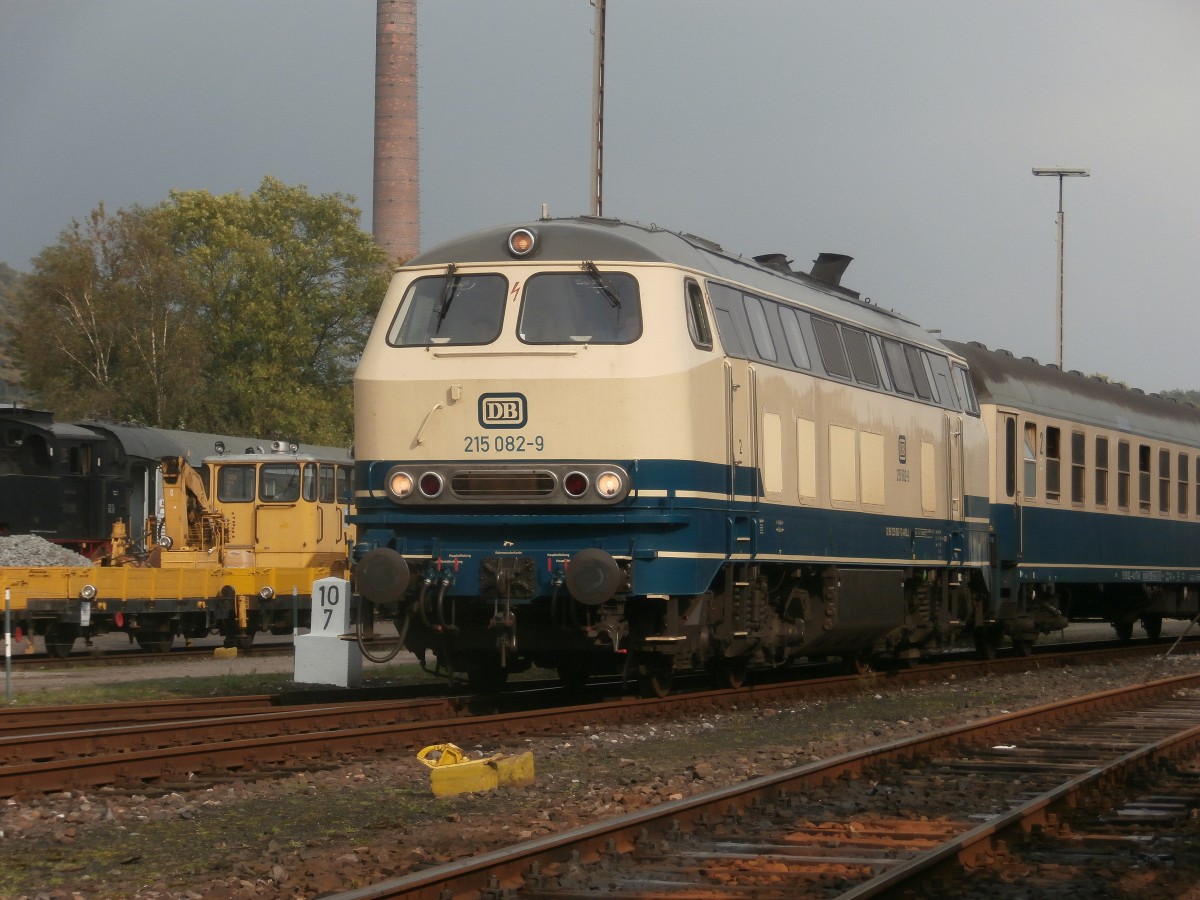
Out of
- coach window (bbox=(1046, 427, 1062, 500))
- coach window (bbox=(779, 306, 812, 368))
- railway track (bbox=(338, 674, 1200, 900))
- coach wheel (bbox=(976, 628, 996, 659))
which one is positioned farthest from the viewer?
coach window (bbox=(1046, 427, 1062, 500))

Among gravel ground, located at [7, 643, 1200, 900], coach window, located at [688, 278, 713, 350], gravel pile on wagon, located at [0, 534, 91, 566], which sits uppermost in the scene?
coach window, located at [688, 278, 713, 350]

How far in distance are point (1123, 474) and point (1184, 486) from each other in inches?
123

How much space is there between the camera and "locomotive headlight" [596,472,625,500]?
1262 cm

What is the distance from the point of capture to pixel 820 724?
1354 cm

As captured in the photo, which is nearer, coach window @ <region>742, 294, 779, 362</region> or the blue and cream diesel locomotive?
the blue and cream diesel locomotive

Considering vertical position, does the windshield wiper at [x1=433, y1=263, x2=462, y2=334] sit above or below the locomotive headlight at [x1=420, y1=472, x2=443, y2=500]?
above

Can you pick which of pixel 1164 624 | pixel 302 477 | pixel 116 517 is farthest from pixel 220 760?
pixel 1164 624

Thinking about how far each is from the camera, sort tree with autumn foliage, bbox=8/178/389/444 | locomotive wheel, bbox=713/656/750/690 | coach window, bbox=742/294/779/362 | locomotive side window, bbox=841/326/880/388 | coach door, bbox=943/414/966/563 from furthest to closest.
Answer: tree with autumn foliage, bbox=8/178/389/444 < coach door, bbox=943/414/966/563 < locomotive side window, bbox=841/326/880/388 < locomotive wheel, bbox=713/656/750/690 < coach window, bbox=742/294/779/362

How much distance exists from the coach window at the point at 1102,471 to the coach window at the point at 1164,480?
2.47m

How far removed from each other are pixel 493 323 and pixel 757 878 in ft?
22.5

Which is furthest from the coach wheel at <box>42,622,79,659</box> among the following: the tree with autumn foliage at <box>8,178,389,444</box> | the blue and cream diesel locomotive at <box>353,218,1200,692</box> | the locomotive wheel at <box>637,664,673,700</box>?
the tree with autumn foliage at <box>8,178,389,444</box>

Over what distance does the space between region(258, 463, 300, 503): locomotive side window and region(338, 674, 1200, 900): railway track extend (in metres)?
17.5

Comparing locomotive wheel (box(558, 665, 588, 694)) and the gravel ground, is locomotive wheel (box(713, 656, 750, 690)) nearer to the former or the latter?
locomotive wheel (box(558, 665, 588, 694))

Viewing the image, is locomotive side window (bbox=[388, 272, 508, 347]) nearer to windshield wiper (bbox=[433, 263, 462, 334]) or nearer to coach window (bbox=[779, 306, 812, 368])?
windshield wiper (bbox=[433, 263, 462, 334])
